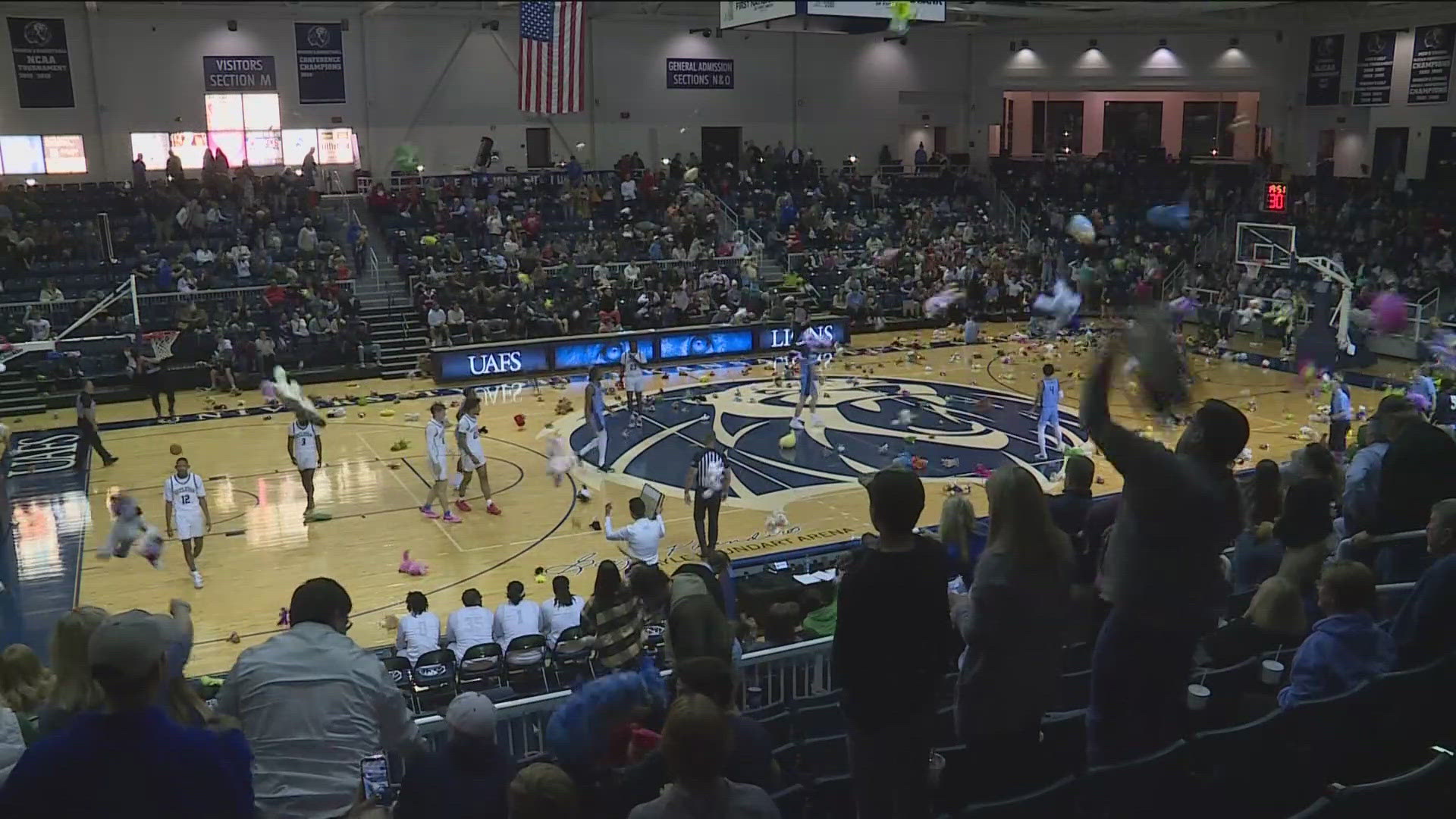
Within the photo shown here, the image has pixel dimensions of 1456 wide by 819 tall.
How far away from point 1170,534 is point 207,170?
30.9 m

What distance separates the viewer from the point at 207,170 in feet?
101

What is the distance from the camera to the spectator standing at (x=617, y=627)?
770 cm

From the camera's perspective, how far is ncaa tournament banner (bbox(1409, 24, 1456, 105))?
32.5 meters

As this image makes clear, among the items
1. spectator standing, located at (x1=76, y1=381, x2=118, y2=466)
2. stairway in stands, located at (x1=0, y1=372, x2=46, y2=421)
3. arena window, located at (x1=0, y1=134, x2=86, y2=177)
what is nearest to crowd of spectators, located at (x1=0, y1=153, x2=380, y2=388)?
stairway in stands, located at (x1=0, y1=372, x2=46, y2=421)

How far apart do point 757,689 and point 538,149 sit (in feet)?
106

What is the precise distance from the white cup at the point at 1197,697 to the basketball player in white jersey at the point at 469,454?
11.2 metres

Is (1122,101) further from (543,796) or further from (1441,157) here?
(543,796)

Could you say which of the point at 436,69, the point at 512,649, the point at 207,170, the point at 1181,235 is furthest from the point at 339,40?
the point at 512,649

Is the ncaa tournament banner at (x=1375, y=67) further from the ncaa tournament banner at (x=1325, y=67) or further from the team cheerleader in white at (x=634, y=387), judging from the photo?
the team cheerleader in white at (x=634, y=387)

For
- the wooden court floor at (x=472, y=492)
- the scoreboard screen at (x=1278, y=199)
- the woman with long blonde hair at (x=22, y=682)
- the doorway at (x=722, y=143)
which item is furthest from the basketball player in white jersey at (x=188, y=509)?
the scoreboard screen at (x=1278, y=199)

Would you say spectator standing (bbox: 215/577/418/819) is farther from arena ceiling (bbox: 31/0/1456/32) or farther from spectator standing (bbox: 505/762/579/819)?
arena ceiling (bbox: 31/0/1456/32)

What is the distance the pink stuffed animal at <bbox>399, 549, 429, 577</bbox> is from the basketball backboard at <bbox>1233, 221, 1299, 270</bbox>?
24.1 metres

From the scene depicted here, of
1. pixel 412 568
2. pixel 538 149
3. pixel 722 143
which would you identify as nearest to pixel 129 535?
pixel 412 568

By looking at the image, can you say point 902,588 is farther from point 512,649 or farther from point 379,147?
point 379,147
